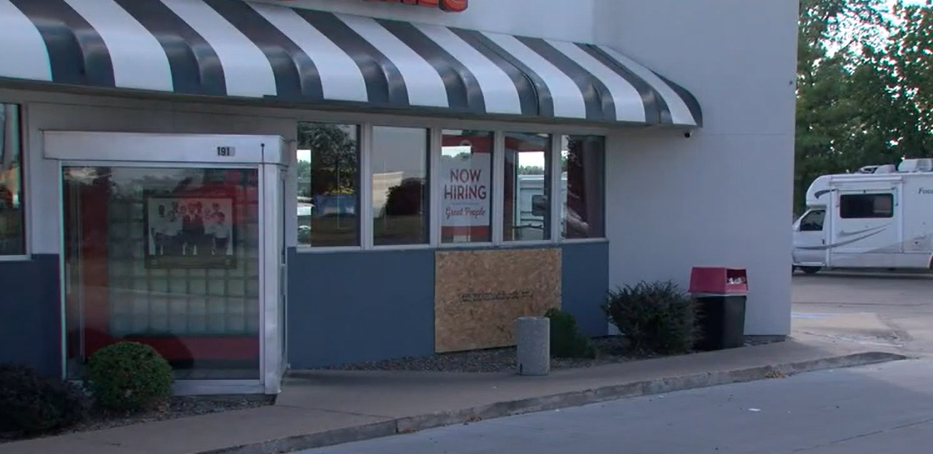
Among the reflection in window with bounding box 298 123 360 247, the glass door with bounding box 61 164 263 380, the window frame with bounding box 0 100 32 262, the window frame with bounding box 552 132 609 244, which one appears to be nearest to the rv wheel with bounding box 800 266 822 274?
the window frame with bounding box 552 132 609 244

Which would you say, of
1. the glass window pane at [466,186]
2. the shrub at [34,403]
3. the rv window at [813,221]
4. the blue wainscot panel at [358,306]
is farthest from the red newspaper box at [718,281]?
the rv window at [813,221]

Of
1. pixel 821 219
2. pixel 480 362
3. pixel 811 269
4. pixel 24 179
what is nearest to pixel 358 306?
pixel 480 362

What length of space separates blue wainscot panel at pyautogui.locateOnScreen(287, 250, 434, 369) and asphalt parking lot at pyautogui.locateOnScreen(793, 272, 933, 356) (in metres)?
6.97

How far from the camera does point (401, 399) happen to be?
11.2 metres

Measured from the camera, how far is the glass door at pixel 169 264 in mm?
11008

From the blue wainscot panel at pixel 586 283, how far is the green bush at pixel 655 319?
2.73 feet

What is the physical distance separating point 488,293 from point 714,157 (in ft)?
13.3

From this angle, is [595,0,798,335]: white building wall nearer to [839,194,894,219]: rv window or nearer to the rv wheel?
[839,194,894,219]: rv window

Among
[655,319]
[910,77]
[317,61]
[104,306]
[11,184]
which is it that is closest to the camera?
[11,184]

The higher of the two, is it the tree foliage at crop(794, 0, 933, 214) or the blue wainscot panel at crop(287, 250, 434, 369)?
the tree foliage at crop(794, 0, 933, 214)

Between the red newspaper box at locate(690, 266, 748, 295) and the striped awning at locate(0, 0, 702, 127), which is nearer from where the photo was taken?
the striped awning at locate(0, 0, 702, 127)

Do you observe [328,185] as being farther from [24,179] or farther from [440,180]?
[24,179]

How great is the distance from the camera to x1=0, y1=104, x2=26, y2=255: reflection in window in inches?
427

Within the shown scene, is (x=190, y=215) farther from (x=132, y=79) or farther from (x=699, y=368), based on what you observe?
(x=699, y=368)
